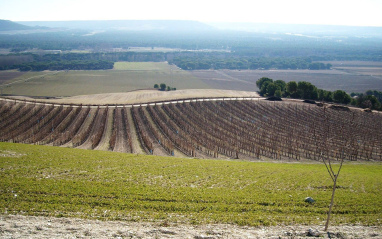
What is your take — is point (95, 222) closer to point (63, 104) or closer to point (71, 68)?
point (63, 104)

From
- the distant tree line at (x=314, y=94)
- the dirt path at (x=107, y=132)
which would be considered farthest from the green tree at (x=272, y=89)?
the dirt path at (x=107, y=132)

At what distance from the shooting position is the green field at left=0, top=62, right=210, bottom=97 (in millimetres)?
98438

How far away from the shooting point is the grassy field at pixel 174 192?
50.6 ft

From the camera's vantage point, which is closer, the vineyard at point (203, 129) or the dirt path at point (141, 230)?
the dirt path at point (141, 230)

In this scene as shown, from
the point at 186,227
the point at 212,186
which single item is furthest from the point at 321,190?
the point at 186,227

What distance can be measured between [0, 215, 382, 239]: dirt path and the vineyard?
2188 centimetres

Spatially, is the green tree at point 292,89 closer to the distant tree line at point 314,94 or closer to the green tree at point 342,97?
the distant tree line at point 314,94

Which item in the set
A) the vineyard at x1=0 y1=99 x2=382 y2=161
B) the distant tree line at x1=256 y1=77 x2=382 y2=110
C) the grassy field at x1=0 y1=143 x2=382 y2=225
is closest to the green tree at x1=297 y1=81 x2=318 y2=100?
the distant tree line at x1=256 y1=77 x2=382 y2=110

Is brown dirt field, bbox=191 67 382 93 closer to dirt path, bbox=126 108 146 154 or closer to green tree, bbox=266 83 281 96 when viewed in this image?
green tree, bbox=266 83 281 96

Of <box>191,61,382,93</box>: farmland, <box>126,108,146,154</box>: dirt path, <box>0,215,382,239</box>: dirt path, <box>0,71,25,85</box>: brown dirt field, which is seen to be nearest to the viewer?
<box>0,215,382,239</box>: dirt path

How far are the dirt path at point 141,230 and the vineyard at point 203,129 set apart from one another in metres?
21.9

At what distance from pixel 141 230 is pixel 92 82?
368 ft

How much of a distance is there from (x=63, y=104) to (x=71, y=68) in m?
95.2

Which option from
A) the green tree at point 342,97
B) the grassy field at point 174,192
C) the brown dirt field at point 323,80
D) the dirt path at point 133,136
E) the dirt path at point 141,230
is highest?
the brown dirt field at point 323,80
